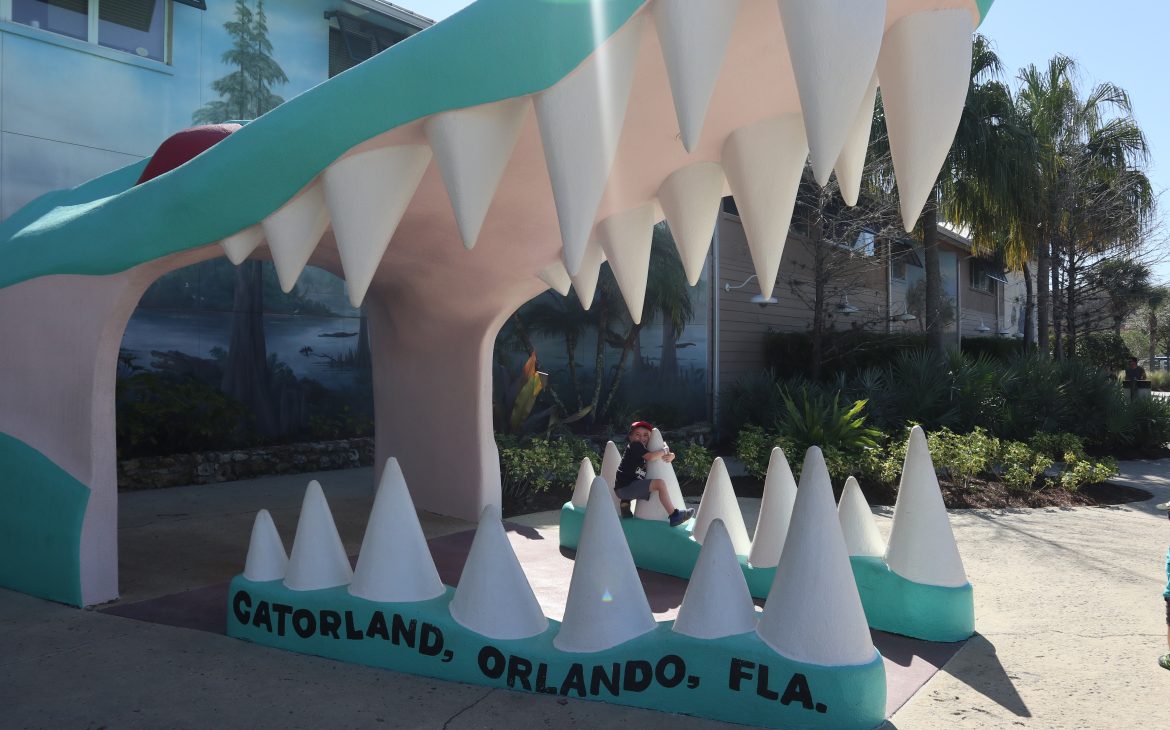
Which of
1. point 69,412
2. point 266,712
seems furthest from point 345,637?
point 69,412

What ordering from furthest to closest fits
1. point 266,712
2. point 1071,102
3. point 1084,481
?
1. point 1071,102
2. point 1084,481
3. point 266,712

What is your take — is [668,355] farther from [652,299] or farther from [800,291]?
[800,291]

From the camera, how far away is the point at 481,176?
9.19 feet

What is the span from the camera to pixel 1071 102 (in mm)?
16891

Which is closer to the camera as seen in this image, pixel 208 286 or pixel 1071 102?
pixel 208 286

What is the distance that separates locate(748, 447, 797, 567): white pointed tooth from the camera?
13.6 feet

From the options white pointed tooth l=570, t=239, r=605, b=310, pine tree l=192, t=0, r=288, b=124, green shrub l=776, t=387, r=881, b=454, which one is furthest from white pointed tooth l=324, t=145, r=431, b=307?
pine tree l=192, t=0, r=288, b=124

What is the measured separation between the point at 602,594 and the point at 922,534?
65.4 inches

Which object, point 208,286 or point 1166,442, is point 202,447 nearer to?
point 208,286

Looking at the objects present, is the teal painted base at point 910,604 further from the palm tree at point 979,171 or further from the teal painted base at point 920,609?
the palm tree at point 979,171

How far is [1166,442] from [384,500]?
1300cm

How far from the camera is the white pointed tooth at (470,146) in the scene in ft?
9.02

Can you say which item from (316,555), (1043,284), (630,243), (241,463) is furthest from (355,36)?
(1043,284)

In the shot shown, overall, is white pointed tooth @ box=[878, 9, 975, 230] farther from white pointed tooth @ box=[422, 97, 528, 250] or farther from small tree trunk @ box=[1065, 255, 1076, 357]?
small tree trunk @ box=[1065, 255, 1076, 357]
